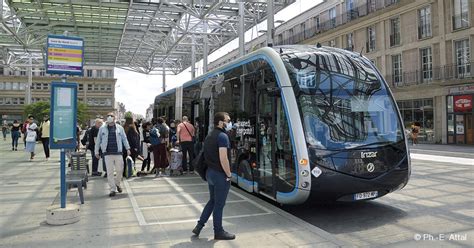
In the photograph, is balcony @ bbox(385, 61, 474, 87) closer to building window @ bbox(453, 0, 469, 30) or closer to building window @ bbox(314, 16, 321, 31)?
building window @ bbox(453, 0, 469, 30)

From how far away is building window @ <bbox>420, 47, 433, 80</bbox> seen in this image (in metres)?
29.4

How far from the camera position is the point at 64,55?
22.6 ft

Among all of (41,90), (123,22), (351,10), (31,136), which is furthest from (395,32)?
(41,90)

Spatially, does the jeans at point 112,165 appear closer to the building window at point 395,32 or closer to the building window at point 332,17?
the building window at point 395,32

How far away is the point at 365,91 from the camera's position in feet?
23.7

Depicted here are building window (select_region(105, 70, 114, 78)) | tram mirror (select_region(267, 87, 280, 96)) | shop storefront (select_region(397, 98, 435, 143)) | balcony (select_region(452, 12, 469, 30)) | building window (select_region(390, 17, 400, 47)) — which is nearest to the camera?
tram mirror (select_region(267, 87, 280, 96))

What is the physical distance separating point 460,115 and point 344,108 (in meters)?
24.3

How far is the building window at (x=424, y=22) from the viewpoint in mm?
29447

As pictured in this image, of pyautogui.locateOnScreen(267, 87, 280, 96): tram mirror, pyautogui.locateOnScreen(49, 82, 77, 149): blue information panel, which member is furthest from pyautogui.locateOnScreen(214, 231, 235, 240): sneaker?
pyautogui.locateOnScreen(49, 82, 77, 149): blue information panel

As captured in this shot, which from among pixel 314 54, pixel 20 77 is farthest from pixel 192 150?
pixel 20 77

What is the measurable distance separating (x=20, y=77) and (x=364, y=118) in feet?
332

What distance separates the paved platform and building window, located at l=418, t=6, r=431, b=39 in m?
26.0

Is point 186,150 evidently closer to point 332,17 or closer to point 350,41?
point 350,41

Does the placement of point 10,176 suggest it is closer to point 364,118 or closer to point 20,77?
point 364,118
